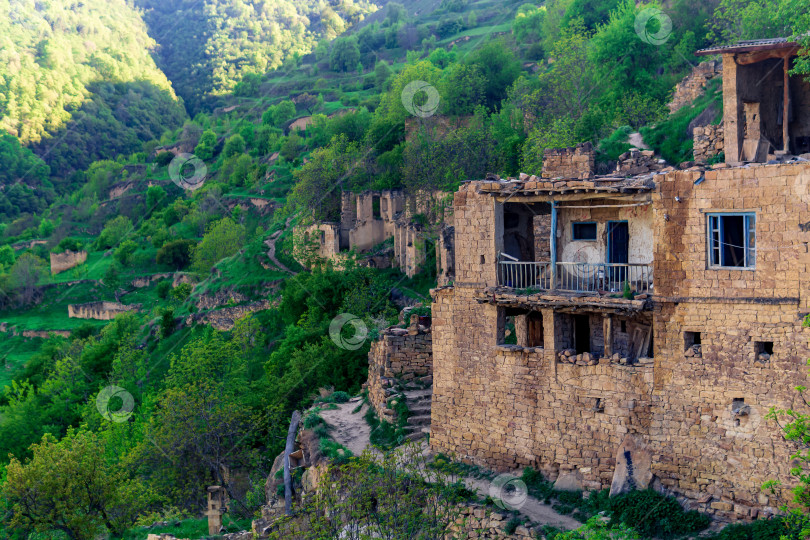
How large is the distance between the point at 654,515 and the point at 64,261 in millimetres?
80310

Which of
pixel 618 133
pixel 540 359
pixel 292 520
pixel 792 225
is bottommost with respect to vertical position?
pixel 292 520

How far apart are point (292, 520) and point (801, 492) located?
1138 cm

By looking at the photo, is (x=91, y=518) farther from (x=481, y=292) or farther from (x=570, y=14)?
(x=570, y=14)

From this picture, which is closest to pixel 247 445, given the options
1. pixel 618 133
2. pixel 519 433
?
pixel 519 433

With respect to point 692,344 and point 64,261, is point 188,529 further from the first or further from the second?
point 64,261

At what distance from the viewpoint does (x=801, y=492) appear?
13789 mm

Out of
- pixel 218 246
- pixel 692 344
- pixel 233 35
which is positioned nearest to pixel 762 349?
pixel 692 344

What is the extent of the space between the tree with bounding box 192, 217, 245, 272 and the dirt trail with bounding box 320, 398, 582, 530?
38.8m

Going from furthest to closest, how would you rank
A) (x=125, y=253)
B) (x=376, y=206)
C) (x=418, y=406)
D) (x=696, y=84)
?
(x=125, y=253), (x=376, y=206), (x=696, y=84), (x=418, y=406)

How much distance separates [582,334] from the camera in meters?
20.4

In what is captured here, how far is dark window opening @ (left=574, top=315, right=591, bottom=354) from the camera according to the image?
66.4ft

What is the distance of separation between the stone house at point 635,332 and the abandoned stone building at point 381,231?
1931cm

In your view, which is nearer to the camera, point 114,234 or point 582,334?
point 582,334

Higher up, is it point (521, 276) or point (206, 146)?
point (206, 146)
